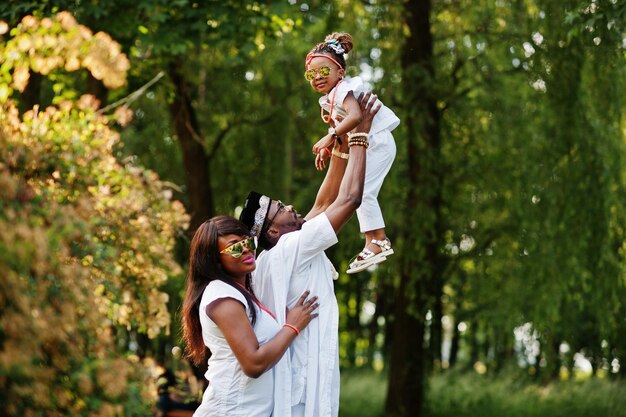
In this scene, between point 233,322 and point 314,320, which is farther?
point 314,320

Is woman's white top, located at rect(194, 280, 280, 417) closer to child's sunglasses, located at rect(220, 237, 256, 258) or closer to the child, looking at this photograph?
child's sunglasses, located at rect(220, 237, 256, 258)

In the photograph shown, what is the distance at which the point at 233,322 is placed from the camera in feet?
12.0

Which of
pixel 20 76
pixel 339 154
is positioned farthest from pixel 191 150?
pixel 339 154

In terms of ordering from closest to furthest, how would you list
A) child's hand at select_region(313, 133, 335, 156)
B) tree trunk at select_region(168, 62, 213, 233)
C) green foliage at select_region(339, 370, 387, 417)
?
1. child's hand at select_region(313, 133, 335, 156)
2. tree trunk at select_region(168, 62, 213, 233)
3. green foliage at select_region(339, 370, 387, 417)

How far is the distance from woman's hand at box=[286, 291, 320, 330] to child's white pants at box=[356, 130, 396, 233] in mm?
770

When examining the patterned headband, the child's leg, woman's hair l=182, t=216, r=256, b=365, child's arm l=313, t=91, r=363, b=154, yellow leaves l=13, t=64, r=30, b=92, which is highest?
yellow leaves l=13, t=64, r=30, b=92

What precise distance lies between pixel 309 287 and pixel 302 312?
0.59ft

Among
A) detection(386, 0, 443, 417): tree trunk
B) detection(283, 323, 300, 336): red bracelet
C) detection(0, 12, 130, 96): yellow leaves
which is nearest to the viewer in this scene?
detection(283, 323, 300, 336): red bracelet

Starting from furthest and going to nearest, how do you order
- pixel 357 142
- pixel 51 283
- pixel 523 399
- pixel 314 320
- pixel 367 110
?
pixel 523 399 < pixel 367 110 < pixel 357 142 < pixel 314 320 < pixel 51 283

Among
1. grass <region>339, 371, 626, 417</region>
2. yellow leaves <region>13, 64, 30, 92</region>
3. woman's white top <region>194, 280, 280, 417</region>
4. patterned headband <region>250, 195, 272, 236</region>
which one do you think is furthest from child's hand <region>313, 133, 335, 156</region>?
grass <region>339, 371, 626, 417</region>

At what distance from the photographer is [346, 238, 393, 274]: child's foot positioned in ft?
14.5

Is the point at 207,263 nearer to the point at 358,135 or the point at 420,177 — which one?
the point at 358,135

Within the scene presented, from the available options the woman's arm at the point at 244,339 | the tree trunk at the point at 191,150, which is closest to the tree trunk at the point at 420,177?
the tree trunk at the point at 191,150

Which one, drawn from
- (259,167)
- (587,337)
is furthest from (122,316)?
(587,337)
